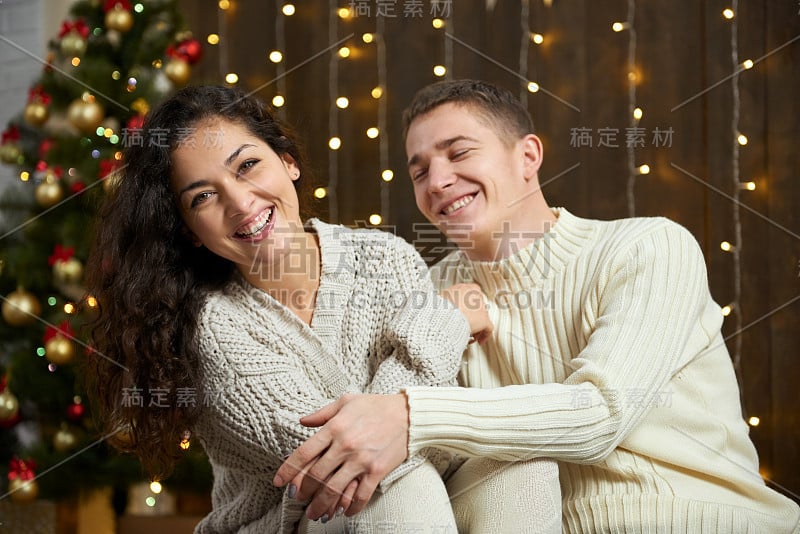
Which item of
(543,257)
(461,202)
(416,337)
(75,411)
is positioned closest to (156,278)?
(416,337)

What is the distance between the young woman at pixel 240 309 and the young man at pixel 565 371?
0.09 metres

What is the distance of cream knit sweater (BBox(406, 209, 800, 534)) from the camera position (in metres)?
1.21

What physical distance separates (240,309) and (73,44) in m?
1.37

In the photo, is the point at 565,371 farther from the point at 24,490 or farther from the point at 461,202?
the point at 24,490

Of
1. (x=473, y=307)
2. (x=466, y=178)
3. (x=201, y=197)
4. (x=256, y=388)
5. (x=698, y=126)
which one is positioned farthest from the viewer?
(x=698, y=126)

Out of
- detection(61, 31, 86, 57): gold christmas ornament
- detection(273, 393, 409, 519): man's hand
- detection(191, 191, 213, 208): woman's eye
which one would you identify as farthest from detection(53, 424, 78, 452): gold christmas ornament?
detection(273, 393, 409, 519): man's hand

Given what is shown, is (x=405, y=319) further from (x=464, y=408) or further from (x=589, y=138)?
(x=589, y=138)

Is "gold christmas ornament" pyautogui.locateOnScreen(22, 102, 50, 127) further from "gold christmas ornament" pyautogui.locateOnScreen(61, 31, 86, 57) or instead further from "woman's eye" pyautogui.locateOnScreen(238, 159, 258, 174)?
"woman's eye" pyautogui.locateOnScreen(238, 159, 258, 174)

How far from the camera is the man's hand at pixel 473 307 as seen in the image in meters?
Answer: 1.42

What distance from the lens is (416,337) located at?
1.23 metres

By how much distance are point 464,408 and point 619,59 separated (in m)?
1.44

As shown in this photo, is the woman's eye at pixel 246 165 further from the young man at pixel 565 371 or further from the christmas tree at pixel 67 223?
the christmas tree at pixel 67 223

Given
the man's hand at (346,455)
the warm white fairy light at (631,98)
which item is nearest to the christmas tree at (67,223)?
the warm white fairy light at (631,98)

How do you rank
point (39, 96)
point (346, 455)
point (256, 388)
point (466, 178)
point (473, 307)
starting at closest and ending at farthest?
point (346, 455)
point (256, 388)
point (473, 307)
point (466, 178)
point (39, 96)
